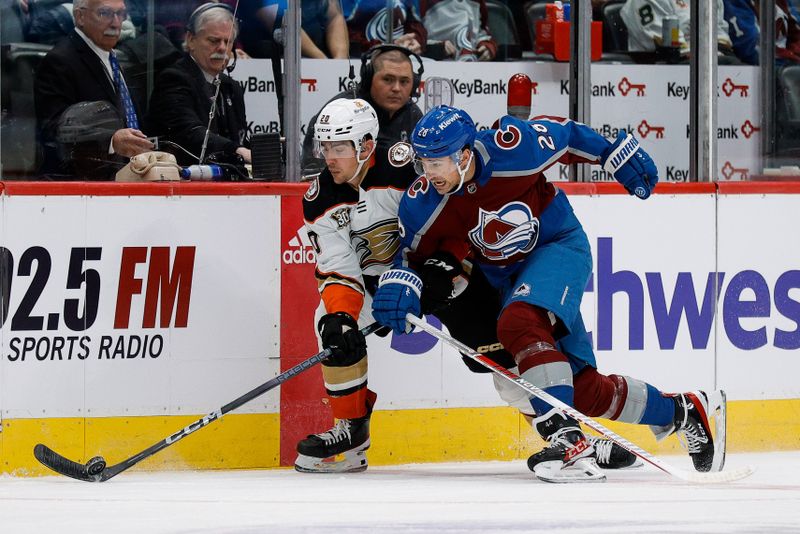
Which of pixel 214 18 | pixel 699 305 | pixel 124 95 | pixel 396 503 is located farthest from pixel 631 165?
pixel 124 95

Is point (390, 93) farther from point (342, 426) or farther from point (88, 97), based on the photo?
point (342, 426)

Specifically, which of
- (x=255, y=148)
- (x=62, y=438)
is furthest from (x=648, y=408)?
(x=62, y=438)

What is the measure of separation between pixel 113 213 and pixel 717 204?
2091mm

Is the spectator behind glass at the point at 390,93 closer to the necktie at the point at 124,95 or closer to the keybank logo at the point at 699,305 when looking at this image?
the necktie at the point at 124,95

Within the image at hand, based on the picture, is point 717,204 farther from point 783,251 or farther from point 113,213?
point 113,213

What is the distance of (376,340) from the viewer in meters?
4.58

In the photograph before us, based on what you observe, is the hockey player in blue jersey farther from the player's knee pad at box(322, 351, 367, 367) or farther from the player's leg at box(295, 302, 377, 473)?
the player's leg at box(295, 302, 377, 473)

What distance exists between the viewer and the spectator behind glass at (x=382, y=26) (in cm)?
477

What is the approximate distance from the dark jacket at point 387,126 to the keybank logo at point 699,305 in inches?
30.5

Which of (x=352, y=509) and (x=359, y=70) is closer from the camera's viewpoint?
(x=352, y=509)

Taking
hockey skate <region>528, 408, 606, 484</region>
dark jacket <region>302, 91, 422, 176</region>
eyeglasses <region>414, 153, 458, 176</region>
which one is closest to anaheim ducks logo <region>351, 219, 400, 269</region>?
eyeglasses <region>414, 153, 458, 176</region>

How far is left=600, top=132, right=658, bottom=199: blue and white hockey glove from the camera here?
4.14 m

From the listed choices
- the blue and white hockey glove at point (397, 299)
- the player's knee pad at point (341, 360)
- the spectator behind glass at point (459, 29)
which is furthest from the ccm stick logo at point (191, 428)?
the spectator behind glass at point (459, 29)

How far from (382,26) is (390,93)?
0.26 m
